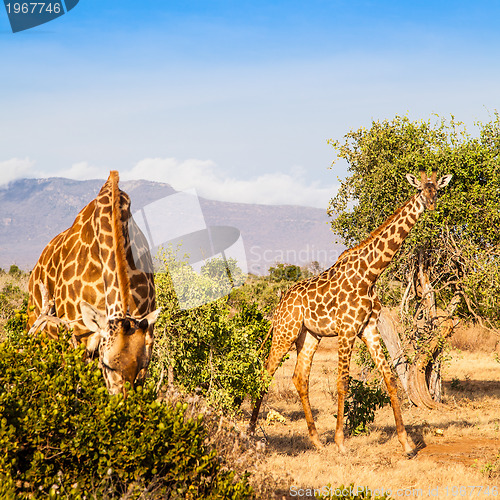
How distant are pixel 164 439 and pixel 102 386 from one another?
79 centimetres

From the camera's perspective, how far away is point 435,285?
16734mm

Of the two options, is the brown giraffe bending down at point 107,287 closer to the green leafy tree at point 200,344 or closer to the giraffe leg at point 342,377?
the green leafy tree at point 200,344

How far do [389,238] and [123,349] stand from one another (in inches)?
274

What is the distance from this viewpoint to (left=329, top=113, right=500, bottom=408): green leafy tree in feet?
49.3

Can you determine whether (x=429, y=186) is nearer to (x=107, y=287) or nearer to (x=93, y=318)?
(x=107, y=287)

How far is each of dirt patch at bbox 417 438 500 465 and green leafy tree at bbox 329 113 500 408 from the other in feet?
11.6

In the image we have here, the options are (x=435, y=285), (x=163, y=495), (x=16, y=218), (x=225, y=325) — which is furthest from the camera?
(x=16, y=218)

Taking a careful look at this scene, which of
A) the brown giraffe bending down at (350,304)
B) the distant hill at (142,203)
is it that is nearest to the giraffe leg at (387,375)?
the brown giraffe bending down at (350,304)

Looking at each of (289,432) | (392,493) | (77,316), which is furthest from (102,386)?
(289,432)

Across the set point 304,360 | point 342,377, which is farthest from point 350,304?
point 304,360

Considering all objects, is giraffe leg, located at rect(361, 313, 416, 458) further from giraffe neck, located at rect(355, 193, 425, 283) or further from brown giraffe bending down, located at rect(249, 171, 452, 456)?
giraffe neck, located at rect(355, 193, 425, 283)

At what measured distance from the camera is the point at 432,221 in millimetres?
15055

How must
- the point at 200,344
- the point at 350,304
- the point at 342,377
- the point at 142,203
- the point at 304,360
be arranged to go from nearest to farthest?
1. the point at 200,344
2. the point at 350,304
3. the point at 342,377
4. the point at 304,360
5. the point at 142,203

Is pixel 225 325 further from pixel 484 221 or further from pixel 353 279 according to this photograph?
pixel 484 221
